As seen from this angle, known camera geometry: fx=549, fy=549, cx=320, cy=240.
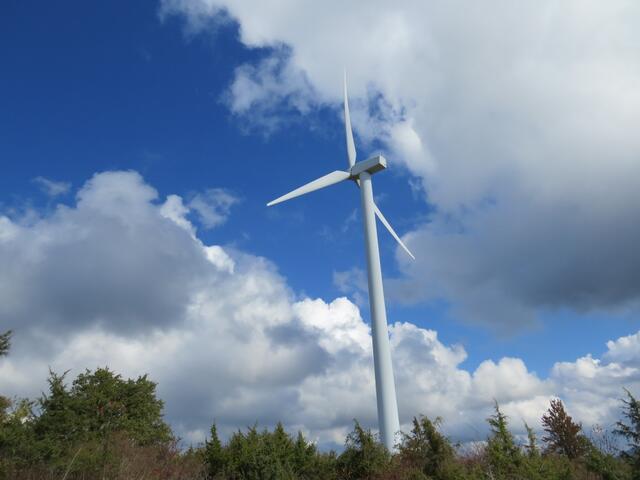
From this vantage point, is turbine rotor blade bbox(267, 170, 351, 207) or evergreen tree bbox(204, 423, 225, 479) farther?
turbine rotor blade bbox(267, 170, 351, 207)

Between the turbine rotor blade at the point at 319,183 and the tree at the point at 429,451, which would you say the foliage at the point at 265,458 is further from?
the turbine rotor blade at the point at 319,183

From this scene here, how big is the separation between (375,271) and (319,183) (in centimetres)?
1200

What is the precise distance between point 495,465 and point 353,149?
35.7 m

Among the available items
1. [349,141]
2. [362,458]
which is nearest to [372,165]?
[349,141]

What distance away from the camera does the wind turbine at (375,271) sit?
4116 centimetres

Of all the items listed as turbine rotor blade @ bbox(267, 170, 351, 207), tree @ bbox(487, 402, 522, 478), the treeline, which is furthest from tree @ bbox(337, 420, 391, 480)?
turbine rotor blade @ bbox(267, 170, 351, 207)

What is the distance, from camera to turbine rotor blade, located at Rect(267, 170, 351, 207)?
5106 cm

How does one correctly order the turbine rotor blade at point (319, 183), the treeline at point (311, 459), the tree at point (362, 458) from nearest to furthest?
1. the treeline at point (311, 459)
2. the tree at point (362, 458)
3. the turbine rotor blade at point (319, 183)

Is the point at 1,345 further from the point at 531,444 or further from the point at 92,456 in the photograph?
the point at 531,444

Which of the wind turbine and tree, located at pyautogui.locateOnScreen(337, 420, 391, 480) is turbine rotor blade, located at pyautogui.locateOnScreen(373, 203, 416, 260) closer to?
the wind turbine

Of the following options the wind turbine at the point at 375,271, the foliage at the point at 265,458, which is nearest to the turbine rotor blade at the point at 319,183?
the wind turbine at the point at 375,271

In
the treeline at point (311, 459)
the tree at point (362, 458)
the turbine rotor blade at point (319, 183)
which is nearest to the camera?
the treeline at point (311, 459)

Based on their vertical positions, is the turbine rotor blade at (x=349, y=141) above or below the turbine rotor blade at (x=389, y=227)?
above

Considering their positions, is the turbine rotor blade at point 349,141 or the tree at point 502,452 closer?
the tree at point 502,452
